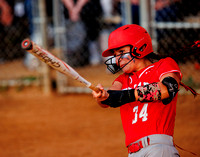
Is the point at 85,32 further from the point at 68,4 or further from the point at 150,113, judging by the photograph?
the point at 150,113

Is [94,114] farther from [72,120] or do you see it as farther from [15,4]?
[15,4]

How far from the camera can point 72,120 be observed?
6.04 meters

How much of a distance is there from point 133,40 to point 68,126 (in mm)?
3516

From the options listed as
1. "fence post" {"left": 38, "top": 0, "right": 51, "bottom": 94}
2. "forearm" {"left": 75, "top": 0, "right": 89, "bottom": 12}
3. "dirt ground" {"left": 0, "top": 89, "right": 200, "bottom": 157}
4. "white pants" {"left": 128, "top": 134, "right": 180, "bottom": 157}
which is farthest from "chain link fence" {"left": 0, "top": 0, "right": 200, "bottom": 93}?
"white pants" {"left": 128, "top": 134, "right": 180, "bottom": 157}

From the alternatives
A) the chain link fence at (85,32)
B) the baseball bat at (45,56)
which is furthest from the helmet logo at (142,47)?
the chain link fence at (85,32)

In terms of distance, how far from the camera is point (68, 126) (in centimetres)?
572

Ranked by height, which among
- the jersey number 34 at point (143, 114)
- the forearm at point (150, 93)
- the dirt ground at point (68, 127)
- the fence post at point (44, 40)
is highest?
the fence post at point (44, 40)

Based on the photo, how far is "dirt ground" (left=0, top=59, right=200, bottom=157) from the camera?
454 centimetres

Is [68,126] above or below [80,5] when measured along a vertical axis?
below

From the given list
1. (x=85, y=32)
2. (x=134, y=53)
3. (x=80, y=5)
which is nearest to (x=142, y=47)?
(x=134, y=53)

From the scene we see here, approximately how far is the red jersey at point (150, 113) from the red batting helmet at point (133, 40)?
0.14 meters

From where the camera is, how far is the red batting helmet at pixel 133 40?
2.45 metres

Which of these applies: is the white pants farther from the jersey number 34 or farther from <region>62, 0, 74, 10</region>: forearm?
<region>62, 0, 74, 10</region>: forearm

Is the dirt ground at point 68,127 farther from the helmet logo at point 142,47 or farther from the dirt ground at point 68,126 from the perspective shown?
the helmet logo at point 142,47
